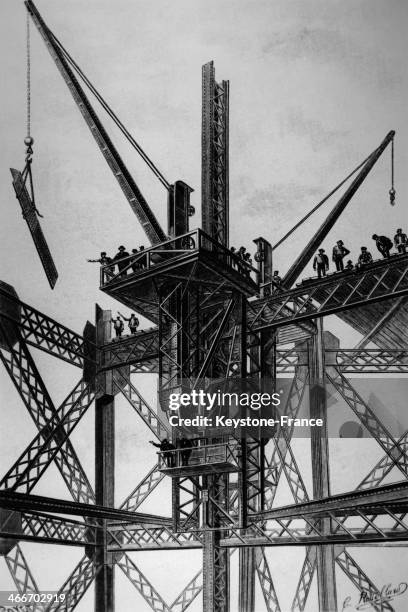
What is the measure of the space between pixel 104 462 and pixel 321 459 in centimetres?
559

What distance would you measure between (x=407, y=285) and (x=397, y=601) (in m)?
6.71

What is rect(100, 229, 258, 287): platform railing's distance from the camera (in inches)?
754

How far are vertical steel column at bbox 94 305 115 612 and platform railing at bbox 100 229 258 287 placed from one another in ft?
11.7

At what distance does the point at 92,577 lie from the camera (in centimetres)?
2273

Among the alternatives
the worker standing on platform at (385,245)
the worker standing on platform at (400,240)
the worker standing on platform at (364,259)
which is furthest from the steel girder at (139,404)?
the worker standing on platform at (400,240)

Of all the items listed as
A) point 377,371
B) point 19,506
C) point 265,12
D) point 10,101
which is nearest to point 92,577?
point 19,506

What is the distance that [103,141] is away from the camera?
23000 millimetres

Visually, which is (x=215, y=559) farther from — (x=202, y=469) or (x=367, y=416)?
(x=367, y=416)

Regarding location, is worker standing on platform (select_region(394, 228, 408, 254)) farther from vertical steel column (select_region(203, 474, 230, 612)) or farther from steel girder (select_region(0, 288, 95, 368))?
steel girder (select_region(0, 288, 95, 368))

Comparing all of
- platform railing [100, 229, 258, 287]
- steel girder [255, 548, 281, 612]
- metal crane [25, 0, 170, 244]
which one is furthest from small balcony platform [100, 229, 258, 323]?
steel girder [255, 548, 281, 612]

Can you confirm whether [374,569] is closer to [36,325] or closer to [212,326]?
[212,326]

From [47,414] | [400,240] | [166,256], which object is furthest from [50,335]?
[400,240]

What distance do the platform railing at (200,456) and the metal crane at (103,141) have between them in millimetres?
5261
